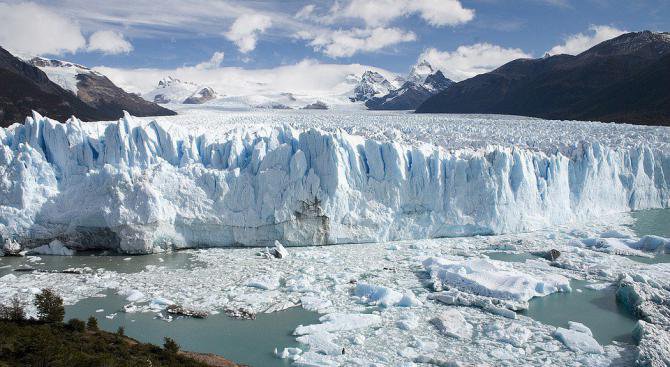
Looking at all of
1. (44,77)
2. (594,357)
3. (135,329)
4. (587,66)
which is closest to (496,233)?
(594,357)

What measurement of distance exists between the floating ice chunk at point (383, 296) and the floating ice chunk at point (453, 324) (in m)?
0.77

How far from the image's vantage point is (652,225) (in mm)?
14828

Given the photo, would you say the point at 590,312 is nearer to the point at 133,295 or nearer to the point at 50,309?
the point at 133,295

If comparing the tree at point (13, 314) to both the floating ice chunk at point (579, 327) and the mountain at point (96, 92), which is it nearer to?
the floating ice chunk at point (579, 327)

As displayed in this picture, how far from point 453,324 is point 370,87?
106 m

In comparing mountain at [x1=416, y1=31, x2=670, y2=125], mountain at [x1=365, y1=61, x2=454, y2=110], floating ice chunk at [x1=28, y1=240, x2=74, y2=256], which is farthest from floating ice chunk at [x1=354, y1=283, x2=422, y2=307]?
mountain at [x1=365, y1=61, x2=454, y2=110]

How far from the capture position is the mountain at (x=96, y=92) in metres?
63.5

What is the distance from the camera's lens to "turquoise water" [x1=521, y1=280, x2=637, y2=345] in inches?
319

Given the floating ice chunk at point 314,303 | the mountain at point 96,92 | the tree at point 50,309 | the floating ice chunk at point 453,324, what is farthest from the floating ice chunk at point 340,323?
the mountain at point 96,92

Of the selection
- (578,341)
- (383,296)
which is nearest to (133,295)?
(383,296)

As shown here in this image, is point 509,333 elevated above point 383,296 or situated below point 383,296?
below

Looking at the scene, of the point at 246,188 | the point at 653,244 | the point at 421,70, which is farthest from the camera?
the point at 421,70

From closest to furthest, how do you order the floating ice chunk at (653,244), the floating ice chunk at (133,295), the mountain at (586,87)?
1. the floating ice chunk at (133,295)
2. the floating ice chunk at (653,244)
3. the mountain at (586,87)

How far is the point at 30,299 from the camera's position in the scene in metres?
9.48
